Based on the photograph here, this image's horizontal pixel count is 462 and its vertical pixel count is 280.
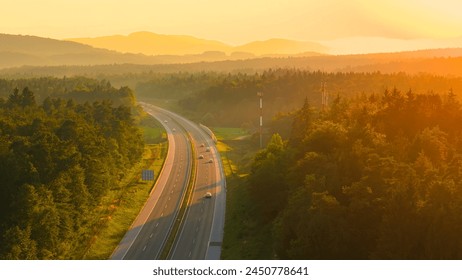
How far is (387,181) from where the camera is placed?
164 feet

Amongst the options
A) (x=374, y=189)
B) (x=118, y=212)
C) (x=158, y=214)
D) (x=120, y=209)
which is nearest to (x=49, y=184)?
(x=118, y=212)

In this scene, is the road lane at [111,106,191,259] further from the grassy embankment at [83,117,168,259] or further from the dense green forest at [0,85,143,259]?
the dense green forest at [0,85,143,259]

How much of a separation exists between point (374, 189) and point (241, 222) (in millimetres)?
35667

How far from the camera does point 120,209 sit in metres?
91.5

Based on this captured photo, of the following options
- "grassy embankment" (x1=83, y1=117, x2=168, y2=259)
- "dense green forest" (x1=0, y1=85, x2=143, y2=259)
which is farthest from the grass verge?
"dense green forest" (x1=0, y1=85, x2=143, y2=259)

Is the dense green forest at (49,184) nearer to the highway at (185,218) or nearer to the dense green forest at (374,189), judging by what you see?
the highway at (185,218)

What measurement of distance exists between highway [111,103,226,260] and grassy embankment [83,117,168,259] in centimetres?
140

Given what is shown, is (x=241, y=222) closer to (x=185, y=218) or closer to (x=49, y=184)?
(x=185, y=218)

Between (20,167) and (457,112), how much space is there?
6593cm

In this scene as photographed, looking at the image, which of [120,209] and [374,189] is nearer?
[374,189]

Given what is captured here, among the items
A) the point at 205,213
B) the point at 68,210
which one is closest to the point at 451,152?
the point at 205,213

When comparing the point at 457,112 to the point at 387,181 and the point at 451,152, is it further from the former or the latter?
the point at 387,181

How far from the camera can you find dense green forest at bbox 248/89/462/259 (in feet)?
138

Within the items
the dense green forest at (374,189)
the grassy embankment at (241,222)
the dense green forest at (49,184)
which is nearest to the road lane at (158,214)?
the dense green forest at (49,184)
